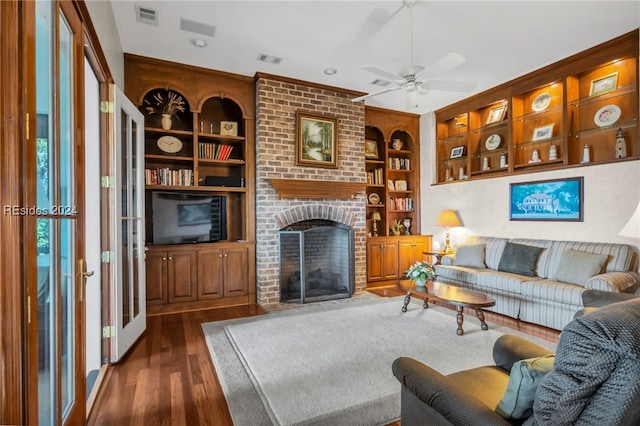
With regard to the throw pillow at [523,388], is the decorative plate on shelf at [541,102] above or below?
above

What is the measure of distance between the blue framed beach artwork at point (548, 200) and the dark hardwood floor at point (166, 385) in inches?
60.0

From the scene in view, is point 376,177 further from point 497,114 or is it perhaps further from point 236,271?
point 236,271

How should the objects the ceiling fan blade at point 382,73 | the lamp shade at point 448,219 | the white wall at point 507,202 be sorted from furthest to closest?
the lamp shade at point 448,219 → the white wall at point 507,202 → the ceiling fan blade at point 382,73

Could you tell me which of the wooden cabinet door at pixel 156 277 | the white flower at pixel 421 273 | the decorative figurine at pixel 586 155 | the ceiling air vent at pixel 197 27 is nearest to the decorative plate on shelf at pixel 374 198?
the white flower at pixel 421 273

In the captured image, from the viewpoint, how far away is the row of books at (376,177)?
5965mm

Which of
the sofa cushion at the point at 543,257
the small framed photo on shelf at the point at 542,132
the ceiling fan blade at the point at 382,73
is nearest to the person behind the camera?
the ceiling fan blade at the point at 382,73

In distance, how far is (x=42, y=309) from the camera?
4.55 ft

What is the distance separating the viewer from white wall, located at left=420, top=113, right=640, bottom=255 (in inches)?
143

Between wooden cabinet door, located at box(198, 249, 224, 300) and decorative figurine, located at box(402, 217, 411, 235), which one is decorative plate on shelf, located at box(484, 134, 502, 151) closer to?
decorative figurine, located at box(402, 217, 411, 235)

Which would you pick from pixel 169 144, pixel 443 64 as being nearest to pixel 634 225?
pixel 443 64

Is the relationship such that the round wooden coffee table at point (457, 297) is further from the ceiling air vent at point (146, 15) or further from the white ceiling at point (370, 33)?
the ceiling air vent at point (146, 15)

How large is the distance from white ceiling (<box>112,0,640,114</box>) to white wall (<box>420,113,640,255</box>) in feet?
4.81

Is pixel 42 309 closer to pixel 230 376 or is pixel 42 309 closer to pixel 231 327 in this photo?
pixel 230 376

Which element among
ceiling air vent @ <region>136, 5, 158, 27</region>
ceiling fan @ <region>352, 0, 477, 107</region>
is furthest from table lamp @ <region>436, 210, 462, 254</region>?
ceiling air vent @ <region>136, 5, 158, 27</region>
